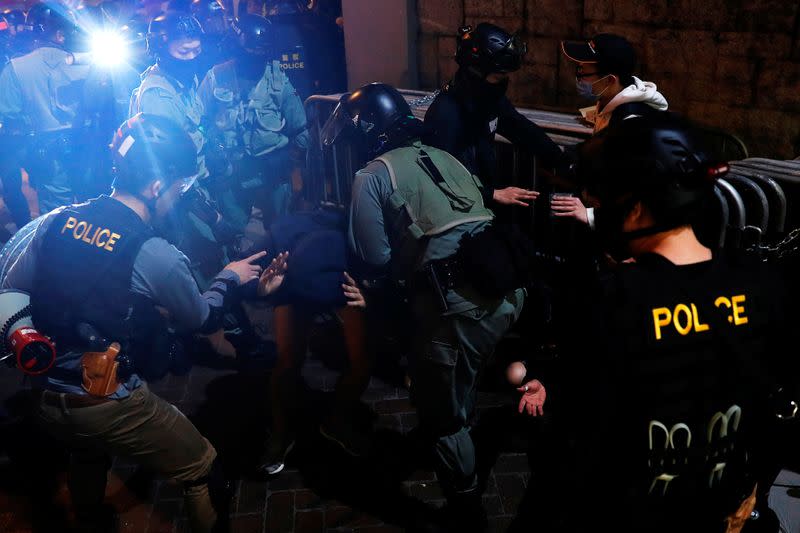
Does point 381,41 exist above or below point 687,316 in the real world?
above

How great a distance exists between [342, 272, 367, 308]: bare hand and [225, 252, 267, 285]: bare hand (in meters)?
0.50

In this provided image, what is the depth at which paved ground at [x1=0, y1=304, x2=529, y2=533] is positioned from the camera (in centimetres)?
395

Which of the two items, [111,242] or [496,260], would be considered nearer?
[111,242]

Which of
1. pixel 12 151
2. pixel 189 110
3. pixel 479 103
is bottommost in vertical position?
pixel 12 151

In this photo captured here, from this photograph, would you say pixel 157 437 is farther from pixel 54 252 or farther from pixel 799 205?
pixel 799 205

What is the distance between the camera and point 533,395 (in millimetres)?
2711

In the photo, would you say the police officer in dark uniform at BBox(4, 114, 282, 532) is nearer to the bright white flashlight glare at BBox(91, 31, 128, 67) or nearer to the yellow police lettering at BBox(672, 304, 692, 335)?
the yellow police lettering at BBox(672, 304, 692, 335)

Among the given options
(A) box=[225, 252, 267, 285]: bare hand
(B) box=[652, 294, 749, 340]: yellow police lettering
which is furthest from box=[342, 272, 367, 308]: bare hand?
(B) box=[652, 294, 749, 340]: yellow police lettering

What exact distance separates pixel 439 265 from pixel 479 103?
190cm

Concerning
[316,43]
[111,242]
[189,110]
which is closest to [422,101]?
[189,110]

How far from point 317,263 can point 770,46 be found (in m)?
4.62

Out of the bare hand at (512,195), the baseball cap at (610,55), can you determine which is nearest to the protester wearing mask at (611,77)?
the baseball cap at (610,55)

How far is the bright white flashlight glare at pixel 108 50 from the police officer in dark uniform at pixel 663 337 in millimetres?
6027

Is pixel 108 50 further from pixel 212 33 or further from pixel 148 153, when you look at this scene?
pixel 148 153
